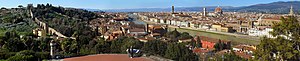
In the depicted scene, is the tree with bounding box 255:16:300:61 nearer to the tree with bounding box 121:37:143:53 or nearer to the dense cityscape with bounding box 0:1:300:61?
the dense cityscape with bounding box 0:1:300:61

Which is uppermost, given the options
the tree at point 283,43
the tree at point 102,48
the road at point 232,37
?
the tree at point 283,43

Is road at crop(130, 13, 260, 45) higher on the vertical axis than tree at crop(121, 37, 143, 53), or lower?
lower

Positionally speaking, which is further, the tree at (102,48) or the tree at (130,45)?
the tree at (102,48)

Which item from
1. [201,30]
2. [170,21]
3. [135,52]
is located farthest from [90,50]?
[170,21]

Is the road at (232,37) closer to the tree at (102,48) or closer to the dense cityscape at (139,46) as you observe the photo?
the dense cityscape at (139,46)

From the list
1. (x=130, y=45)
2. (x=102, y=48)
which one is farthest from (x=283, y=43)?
(x=102, y=48)

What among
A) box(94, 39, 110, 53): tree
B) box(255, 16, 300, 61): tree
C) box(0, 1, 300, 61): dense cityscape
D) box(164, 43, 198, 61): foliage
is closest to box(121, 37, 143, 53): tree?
box(0, 1, 300, 61): dense cityscape

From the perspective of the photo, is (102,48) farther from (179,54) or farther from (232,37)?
(232,37)

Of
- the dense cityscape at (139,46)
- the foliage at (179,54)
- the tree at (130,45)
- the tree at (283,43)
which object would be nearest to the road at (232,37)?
the dense cityscape at (139,46)
